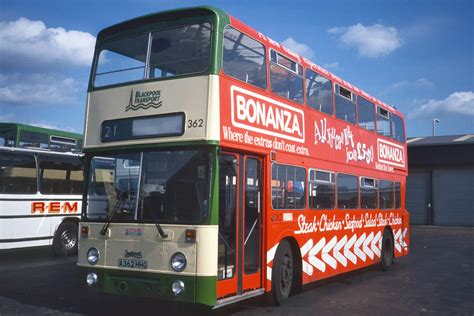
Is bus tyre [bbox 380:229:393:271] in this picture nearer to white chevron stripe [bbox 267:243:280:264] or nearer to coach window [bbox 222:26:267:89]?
white chevron stripe [bbox 267:243:280:264]

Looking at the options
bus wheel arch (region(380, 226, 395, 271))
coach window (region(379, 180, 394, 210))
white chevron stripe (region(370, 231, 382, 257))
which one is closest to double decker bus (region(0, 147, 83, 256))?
white chevron stripe (region(370, 231, 382, 257))

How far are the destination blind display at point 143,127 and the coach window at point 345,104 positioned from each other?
5150 mm

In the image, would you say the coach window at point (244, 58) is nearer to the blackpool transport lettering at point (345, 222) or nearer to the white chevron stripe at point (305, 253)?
the blackpool transport lettering at point (345, 222)

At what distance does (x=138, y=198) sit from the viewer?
7.50 metres

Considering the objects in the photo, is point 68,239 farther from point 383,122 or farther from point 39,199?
point 383,122

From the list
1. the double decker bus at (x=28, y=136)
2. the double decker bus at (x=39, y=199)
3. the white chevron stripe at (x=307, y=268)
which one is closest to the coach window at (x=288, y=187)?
the white chevron stripe at (x=307, y=268)

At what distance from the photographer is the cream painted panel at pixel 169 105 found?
7312 mm

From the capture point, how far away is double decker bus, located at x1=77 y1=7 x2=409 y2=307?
7207mm

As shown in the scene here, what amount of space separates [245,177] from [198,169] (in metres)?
1.16

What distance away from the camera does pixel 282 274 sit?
360 inches

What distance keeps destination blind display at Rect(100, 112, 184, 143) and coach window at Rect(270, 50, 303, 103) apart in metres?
2.20

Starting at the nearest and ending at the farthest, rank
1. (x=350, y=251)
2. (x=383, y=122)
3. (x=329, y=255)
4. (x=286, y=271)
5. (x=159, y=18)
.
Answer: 1. (x=159, y=18)
2. (x=286, y=271)
3. (x=329, y=255)
4. (x=350, y=251)
5. (x=383, y=122)

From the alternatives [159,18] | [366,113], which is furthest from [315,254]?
[159,18]

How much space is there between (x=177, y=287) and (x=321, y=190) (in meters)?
4.47
